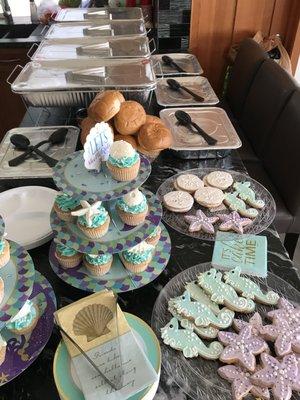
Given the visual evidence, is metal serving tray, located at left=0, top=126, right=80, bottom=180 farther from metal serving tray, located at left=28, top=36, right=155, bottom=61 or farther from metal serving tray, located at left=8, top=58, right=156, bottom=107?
metal serving tray, located at left=28, top=36, right=155, bottom=61

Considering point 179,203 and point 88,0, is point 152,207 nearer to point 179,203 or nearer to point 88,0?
point 179,203

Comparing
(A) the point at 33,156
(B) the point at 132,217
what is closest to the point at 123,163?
(B) the point at 132,217

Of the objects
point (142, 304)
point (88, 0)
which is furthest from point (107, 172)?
point (88, 0)

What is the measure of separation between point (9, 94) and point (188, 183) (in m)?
1.72

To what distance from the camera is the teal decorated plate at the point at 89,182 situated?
2.10ft

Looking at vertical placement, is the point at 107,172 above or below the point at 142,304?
above

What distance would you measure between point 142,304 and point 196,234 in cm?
24

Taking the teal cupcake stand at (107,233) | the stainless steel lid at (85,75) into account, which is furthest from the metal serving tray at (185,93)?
the teal cupcake stand at (107,233)

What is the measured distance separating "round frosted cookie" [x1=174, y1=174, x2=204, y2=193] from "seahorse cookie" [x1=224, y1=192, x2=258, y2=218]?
86 mm

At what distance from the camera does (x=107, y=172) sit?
68cm

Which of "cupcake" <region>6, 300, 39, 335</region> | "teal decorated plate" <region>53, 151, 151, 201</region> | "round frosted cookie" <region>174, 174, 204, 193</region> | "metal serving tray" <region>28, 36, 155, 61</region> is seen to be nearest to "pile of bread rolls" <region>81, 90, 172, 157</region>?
"round frosted cookie" <region>174, 174, 204, 193</region>

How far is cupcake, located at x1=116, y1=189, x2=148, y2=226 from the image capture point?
708 millimetres

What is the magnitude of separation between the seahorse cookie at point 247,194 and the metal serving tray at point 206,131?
16 centimetres

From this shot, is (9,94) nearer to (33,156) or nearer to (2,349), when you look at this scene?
(33,156)
